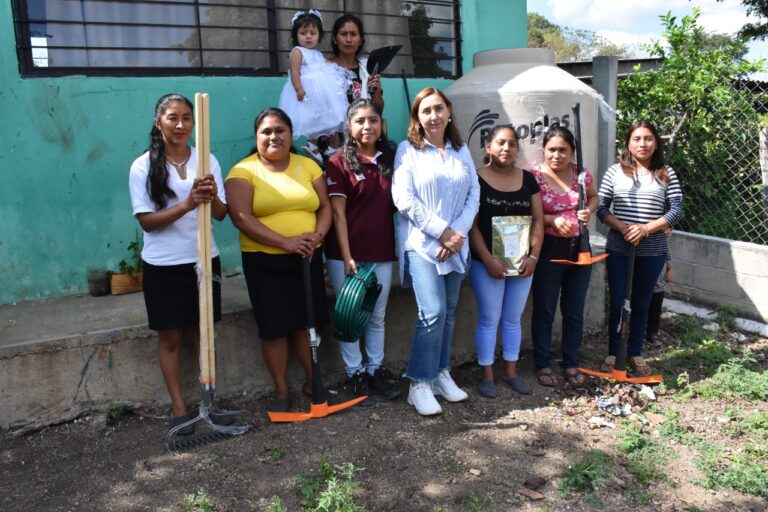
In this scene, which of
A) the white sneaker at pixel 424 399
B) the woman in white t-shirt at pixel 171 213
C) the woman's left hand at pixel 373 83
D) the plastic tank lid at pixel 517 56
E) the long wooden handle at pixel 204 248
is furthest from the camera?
the plastic tank lid at pixel 517 56

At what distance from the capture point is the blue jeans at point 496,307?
4078 mm

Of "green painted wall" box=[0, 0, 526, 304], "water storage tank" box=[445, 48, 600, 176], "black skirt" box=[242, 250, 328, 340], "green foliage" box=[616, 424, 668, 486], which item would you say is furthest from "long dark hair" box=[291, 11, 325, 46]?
"green foliage" box=[616, 424, 668, 486]

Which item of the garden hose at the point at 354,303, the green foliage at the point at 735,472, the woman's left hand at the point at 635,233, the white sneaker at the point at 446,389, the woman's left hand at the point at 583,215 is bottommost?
the green foliage at the point at 735,472

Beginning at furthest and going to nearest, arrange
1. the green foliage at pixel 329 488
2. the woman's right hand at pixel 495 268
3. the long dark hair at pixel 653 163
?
the long dark hair at pixel 653 163 → the woman's right hand at pixel 495 268 → the green foliage at pixel 329 488

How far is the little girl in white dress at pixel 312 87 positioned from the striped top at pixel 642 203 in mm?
1897

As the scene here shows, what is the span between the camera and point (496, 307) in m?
4.13

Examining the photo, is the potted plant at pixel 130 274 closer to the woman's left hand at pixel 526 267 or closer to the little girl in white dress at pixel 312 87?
the little girl in white dress at pixel 312 87

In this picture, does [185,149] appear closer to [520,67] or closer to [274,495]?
[274,495]

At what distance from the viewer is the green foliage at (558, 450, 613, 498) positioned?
3.15 m

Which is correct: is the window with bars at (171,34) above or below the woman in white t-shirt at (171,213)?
above

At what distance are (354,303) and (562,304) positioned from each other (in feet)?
5.48

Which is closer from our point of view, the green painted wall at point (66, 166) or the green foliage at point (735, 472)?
the green foliage at point (735, 472)

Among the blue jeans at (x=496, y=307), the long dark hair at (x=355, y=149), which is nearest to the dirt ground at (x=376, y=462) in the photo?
the blue jeans at (x=496, y=307)

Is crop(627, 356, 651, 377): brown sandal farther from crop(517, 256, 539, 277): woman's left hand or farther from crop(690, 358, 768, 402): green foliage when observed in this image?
crop(517, 256, 539, 277): woman's left hand
